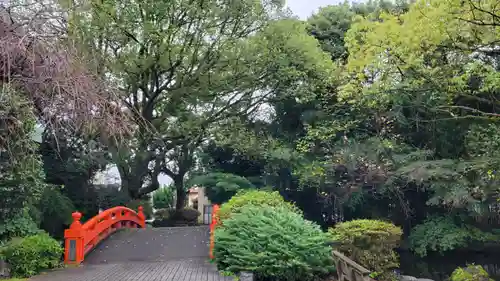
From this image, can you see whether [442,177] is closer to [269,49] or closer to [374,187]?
[374,187]

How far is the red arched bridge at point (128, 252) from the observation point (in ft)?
28.5

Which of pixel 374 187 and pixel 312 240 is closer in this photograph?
pixel 312 240

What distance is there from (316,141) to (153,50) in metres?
6.02

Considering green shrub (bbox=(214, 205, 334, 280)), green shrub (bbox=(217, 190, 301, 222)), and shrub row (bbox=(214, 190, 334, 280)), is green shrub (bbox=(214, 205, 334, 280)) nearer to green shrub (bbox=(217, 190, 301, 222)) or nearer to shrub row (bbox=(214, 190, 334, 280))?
shrub row (bbox=(214, 190, 334, 280))

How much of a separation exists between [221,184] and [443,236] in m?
7.37

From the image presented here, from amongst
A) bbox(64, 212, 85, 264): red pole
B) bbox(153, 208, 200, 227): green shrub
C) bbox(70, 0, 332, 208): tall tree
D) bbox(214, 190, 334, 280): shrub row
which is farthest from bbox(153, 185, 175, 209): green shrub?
bbox(214, 190, 334, 280): shrub row

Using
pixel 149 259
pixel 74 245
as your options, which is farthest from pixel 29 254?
pixel 149 259

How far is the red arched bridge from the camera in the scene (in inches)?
342

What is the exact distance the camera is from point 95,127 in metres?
6.05

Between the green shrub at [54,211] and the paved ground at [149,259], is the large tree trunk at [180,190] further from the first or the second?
the green shrub at [54,211]

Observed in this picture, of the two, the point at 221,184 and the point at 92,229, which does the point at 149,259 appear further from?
the point at 221,184

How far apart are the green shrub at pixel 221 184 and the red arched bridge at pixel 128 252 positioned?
1.76 metres

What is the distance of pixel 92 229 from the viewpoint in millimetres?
12156

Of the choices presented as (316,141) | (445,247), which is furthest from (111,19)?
(445,247)
